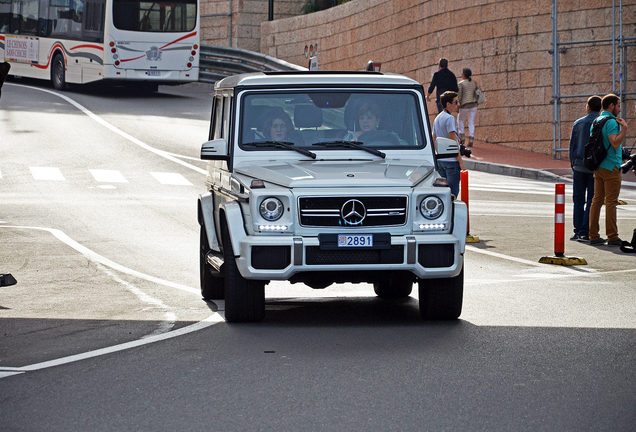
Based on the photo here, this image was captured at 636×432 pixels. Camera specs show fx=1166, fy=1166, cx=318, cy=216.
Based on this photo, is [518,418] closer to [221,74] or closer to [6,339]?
[6,339]

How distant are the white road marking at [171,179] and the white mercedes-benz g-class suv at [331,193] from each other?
12.0 m

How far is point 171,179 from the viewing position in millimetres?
22344

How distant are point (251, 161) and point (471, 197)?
472 inches

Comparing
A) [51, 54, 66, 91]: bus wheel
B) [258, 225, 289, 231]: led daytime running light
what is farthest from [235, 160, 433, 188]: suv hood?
[51, 54, 66, 91]: bus wheel

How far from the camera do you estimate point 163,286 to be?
457 inches

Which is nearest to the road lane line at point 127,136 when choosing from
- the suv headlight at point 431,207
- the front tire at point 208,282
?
the front tire at point 208,282

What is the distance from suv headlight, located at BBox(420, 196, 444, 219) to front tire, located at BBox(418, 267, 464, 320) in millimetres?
528

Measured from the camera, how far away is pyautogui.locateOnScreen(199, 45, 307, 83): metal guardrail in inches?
1626

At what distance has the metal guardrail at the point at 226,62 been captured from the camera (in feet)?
136

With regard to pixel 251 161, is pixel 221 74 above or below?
above

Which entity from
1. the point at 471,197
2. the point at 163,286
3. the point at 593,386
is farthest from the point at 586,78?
the point at 593,386

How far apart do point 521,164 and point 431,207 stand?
57.5ft

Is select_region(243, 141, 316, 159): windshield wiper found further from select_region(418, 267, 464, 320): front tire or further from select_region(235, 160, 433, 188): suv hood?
select_region(418, 267, 464, 320): front tire

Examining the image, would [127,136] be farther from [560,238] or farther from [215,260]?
[215,260]
